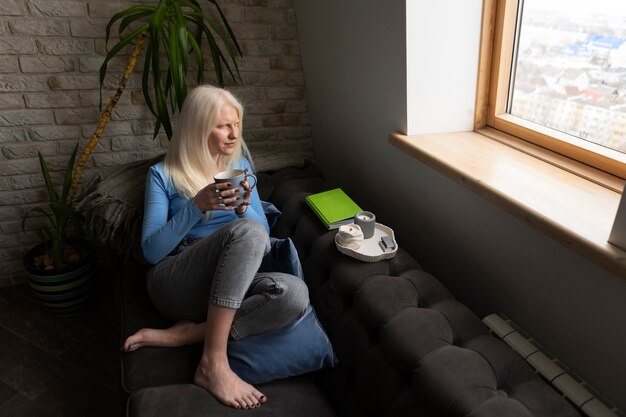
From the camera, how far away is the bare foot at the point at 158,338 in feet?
4.47

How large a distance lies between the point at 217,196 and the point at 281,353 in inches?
19.5

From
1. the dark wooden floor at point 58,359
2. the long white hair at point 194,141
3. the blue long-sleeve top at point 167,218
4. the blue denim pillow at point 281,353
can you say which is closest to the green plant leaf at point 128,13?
the long white hair at point 194,141

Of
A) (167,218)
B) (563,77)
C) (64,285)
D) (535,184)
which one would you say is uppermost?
(563,77)

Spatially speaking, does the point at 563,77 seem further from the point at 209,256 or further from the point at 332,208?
the point at 209,256

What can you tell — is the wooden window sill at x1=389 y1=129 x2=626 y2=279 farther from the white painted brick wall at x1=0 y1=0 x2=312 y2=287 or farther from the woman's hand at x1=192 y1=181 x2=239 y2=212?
the white painted brick wall at x1=0 y1=0 x2=312 y2=287

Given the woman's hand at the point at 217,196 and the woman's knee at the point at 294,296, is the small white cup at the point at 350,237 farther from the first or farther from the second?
the woman's hand at the point at 217,196

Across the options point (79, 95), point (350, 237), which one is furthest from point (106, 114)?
point (350, 237)

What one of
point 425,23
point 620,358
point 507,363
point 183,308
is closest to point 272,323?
point 183,308

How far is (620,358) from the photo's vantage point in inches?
39.8

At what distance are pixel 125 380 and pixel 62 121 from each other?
1.36 meters

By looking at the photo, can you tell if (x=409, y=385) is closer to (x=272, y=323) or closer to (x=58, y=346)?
(x=272, y=323)

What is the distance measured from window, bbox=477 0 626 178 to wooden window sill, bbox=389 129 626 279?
6 cm

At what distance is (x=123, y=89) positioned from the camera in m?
1.95

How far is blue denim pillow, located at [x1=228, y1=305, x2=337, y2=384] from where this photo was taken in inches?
50.5
